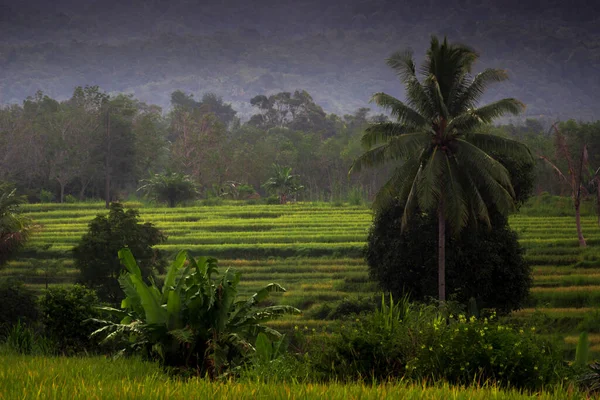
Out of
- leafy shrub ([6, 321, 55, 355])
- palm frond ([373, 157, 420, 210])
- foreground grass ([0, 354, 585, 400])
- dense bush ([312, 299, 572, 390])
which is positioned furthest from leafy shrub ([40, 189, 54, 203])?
foreground grass ([0, 354, 585, 400])

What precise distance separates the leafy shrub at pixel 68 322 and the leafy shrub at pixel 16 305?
206 inches

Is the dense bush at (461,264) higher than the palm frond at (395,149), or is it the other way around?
the palm frond at (395,149)

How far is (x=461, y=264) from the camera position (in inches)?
998

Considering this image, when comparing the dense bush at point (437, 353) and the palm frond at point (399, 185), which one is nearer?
the dense bush at point (437, 353)

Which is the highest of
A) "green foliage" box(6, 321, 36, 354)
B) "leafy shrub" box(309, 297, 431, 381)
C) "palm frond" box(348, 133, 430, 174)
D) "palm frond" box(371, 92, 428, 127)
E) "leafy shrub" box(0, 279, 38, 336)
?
"palm frond" box(371, 92, 428, 127)

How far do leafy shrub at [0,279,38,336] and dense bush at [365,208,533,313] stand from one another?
11849mm

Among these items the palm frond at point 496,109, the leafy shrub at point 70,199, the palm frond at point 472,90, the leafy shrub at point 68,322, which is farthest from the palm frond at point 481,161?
the leafy shrub at point 70,199

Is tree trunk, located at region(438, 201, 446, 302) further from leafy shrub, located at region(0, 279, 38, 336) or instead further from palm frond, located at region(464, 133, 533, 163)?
leafy shrub, located at region(0, 279, 38, 336)

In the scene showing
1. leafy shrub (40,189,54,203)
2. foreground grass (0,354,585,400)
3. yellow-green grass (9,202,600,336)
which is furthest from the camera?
leafy shrub (40,189,54,203)

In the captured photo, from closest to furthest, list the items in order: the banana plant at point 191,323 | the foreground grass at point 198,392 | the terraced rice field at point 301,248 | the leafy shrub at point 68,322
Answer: the foreground grass at point 198,392, the banana plant at point 191,323, the leafy shrub at point 68,322, the terraced rice field at point 301,248

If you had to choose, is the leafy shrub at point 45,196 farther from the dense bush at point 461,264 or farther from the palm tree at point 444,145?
the palm tree at point 444,145

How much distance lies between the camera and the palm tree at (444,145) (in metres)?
24.1

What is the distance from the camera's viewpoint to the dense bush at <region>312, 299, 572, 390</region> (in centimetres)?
1001

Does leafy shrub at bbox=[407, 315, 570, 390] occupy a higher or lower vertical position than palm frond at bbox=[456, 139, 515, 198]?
lower
